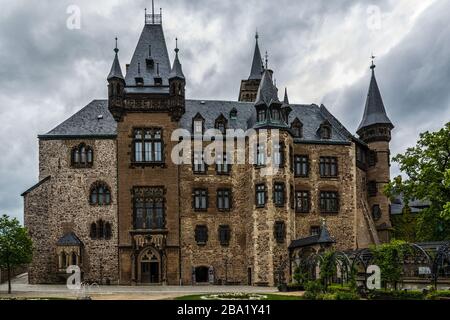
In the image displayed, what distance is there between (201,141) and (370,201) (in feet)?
65.0

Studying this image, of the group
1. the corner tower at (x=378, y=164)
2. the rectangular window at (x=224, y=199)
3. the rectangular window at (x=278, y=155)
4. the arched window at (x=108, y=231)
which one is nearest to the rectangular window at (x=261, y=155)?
the rectangular window at (x=278, y=155)

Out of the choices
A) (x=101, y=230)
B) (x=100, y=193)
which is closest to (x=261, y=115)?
(x=100, y=193)

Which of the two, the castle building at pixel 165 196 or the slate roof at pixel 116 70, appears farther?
the slate roof at pixel 116 70

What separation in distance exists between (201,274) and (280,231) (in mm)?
7984

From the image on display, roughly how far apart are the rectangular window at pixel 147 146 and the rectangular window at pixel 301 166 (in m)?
12.5

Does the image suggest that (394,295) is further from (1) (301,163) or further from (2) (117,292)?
(1) (301,163)

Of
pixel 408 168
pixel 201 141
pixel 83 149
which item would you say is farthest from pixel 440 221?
pixel 83 149

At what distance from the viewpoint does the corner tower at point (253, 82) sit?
7344 cm

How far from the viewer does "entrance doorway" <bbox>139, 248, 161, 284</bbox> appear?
1994 inches

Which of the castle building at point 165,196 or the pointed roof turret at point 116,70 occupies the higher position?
the pointed roof turret at point 116,70

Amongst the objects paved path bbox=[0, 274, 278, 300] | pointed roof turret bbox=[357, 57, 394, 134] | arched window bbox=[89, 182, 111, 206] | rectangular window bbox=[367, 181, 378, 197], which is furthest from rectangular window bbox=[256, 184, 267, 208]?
pointed roof turret bbox=[357, 57, 394, 134]

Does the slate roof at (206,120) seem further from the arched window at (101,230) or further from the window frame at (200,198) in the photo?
the arched window at (101,230)
